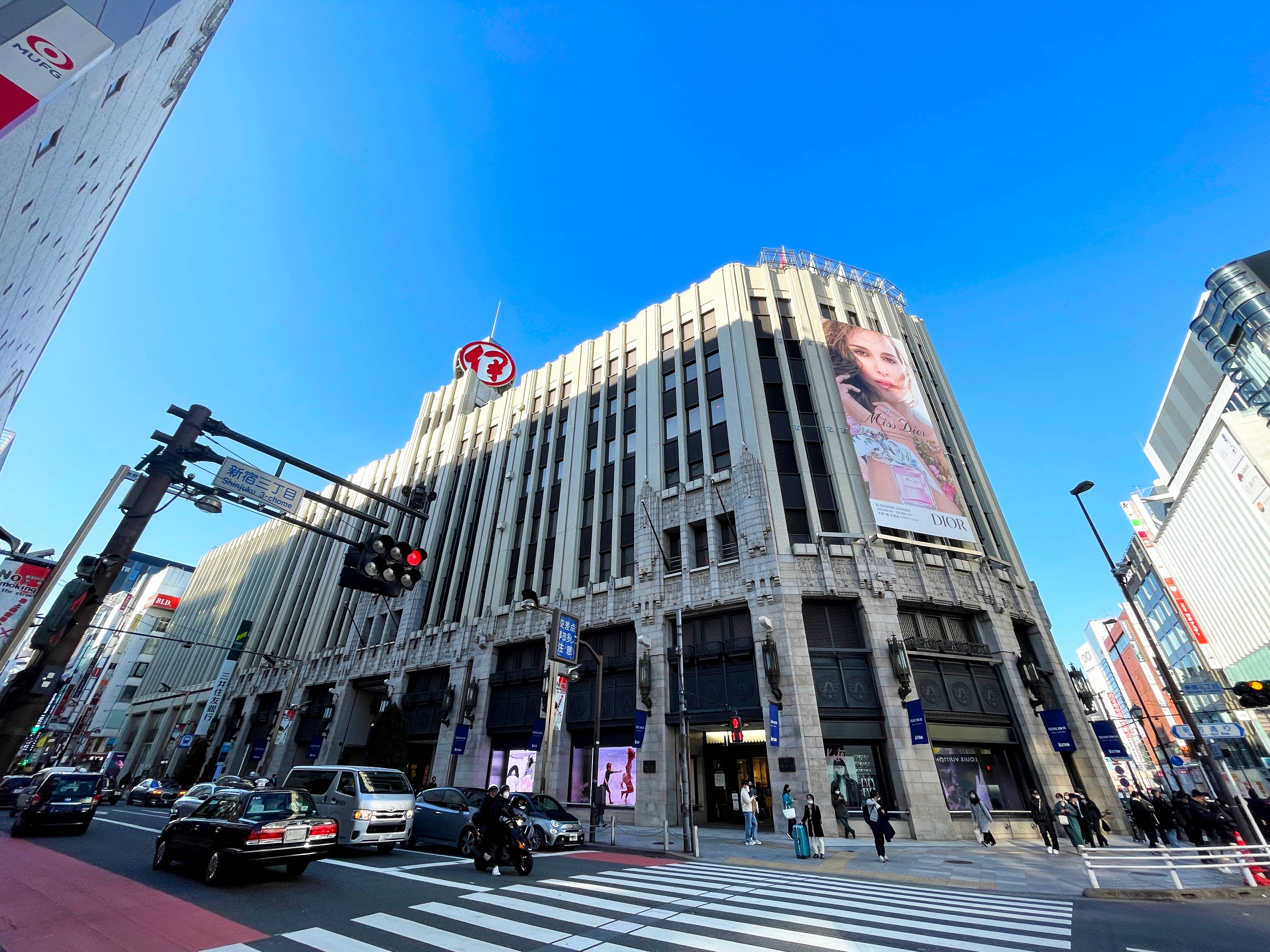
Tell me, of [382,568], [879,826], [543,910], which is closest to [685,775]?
[879,826]

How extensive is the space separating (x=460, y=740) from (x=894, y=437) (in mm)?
29574

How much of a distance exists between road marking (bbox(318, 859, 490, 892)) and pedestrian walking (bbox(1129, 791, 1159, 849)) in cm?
2250

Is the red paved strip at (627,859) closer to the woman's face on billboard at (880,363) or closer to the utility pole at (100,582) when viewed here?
the utility pole at (100,582)

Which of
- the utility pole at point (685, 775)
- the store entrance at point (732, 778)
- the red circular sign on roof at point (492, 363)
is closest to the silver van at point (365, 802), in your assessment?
the utility pole at point (685, 775)

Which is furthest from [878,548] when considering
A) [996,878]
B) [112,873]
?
[112,873]

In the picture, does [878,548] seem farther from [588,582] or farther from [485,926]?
[485,926]

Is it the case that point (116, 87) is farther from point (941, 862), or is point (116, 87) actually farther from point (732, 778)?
point (732, 778)

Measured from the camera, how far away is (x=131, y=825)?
19.6 m

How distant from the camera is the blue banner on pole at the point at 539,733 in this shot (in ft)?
79.8

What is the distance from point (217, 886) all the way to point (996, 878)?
16933 mm

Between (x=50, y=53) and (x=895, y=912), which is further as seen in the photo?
(x=895, y=912)

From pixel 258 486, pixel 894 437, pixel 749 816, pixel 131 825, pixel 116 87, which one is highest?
pixel 894 437

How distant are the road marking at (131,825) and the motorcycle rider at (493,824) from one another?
45.4ft

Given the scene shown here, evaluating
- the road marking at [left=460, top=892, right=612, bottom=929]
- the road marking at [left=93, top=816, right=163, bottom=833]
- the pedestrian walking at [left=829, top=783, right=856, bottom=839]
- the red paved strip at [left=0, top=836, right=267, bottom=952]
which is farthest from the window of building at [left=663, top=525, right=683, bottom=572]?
the road marking at [left=93, top=816, right=163, bottom=833]
